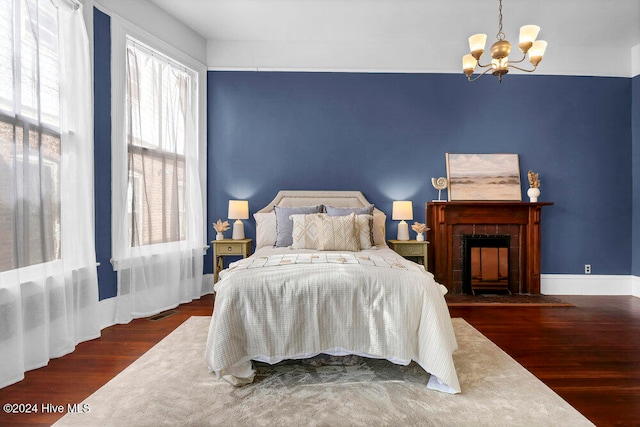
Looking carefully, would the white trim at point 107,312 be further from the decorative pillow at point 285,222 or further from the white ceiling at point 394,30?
the white ceiling at point 394,30

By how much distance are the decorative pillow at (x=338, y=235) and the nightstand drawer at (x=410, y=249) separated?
39.1 inches

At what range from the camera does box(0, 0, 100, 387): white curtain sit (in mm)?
2174

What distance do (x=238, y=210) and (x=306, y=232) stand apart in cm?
119

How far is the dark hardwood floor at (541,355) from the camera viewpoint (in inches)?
76.7

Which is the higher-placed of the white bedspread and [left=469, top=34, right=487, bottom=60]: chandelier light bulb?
[left=469, top=34, right=487, bottom=60]: chandelier light bulb

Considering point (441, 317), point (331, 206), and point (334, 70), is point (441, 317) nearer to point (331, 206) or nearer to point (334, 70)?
point (331, 206)

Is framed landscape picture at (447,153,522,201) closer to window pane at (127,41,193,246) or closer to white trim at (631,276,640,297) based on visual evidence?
white trim at (631,276,640,297)

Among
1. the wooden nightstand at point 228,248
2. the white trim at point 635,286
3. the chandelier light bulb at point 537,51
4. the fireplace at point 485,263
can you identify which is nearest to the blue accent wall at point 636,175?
the white trim at point 635,286

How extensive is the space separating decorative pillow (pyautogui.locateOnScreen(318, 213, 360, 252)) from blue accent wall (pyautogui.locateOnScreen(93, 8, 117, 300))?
2.14m

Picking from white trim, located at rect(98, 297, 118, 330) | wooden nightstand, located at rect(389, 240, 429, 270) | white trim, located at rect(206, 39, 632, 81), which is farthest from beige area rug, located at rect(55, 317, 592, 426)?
white trim, located at rect(206, 39, 632, 81)

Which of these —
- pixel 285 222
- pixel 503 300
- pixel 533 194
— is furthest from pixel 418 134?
pixel 503 300

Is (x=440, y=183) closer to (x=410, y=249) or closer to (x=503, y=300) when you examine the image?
(x=410, y=249)

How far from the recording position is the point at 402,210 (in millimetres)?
4305

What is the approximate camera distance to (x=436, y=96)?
463 cm
